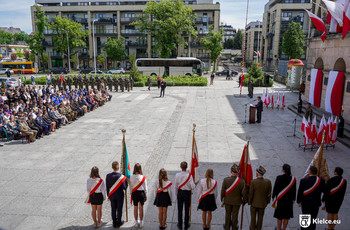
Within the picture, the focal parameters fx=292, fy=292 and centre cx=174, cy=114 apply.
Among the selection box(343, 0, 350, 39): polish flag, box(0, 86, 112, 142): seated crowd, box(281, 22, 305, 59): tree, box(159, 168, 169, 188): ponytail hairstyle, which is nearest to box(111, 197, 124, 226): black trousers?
box(159, 168, 169, 188): ponytail hairstyle

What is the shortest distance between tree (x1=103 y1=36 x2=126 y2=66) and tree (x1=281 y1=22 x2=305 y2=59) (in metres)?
33.4

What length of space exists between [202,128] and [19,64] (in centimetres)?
5705

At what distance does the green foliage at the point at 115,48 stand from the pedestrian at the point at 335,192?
6030cm

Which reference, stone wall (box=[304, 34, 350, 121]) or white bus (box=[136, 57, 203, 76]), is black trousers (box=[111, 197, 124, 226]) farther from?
white bus (box=[136, 57, 203, 76])

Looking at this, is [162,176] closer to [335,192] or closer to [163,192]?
[163,192]

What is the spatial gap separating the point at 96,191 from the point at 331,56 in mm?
17471

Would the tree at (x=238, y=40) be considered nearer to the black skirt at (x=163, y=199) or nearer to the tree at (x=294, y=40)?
the tree at (x=294, y=40)

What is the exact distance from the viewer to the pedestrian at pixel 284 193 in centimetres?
624

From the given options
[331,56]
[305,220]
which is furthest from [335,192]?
[331,56]

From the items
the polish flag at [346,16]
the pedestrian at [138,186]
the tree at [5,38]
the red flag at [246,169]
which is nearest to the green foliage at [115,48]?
the polish flag at [346,16]

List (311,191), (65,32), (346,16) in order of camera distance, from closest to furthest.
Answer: (311,191)
(346,16)
(65,32)

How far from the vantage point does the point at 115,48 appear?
6266 centimetres

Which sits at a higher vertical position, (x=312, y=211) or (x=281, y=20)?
(x=281, y=20)

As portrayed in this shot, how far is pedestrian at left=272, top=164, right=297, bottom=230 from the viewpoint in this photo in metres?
6.24
